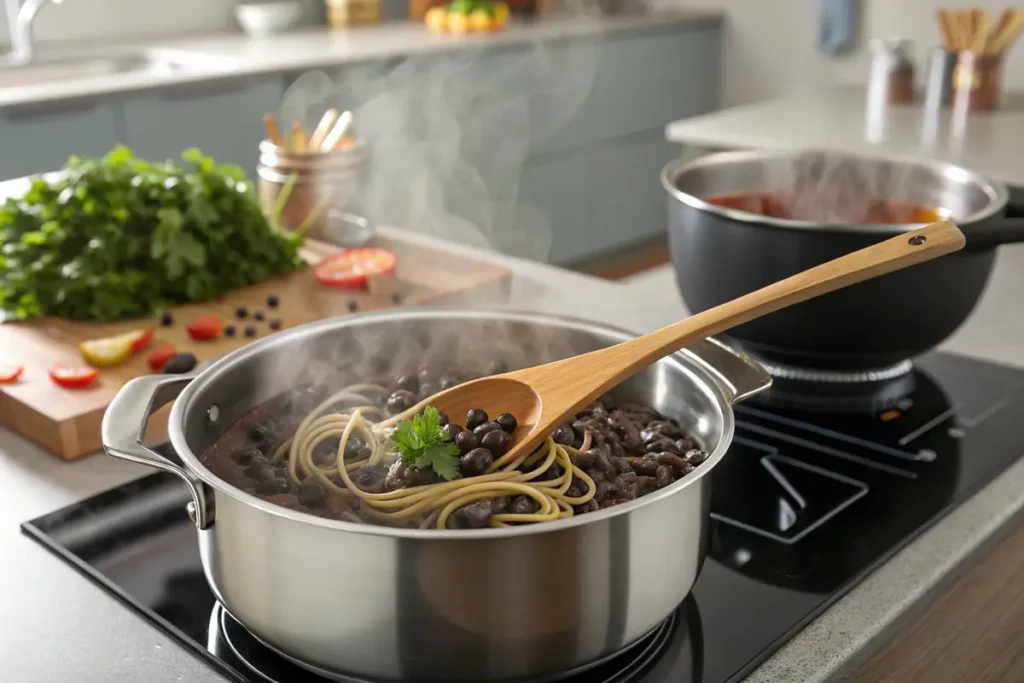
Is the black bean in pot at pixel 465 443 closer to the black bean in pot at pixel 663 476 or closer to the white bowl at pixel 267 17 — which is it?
the black bean in pot at pixel 663 476

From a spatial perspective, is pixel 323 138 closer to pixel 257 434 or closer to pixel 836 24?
pixel 257 434

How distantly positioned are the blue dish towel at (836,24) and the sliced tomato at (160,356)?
3.98 meters

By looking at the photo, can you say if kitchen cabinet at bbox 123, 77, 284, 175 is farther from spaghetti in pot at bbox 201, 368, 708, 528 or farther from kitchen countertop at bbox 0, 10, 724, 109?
spaghetti in pot at bbox 201, 368, 708, 528

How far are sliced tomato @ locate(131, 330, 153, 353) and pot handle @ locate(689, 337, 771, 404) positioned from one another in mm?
776

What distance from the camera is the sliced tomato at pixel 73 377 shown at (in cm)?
129

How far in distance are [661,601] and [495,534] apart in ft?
0.56

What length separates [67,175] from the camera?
67.6 inches

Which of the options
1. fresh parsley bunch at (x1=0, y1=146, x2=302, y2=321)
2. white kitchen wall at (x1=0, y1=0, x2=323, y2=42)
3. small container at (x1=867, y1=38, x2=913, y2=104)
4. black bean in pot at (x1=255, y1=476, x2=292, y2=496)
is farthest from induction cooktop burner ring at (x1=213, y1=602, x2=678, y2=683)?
white kitchen wall at (x1=0, y1=0, x2=323, y2=42)

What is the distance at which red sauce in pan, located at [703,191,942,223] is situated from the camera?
Result: 1.38 m

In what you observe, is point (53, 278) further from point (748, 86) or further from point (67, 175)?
point (748, 86)

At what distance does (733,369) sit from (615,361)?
0.43 ft

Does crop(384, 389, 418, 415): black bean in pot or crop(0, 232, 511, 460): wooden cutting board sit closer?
crop(384, 389, 418, 415): black bean in pot

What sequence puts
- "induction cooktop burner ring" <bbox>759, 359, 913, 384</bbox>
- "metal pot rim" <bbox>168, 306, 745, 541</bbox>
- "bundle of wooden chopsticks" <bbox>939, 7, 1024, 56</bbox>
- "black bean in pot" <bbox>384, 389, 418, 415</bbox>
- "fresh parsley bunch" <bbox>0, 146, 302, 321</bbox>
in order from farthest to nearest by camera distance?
1. "bundle of wooden chopsticks" <bbox>939, 7, 1024, 56</bbox>
2. "fresh parsley bunch" <bbox>0, 146, 302, 321</bbox>
3. "induction cooktop burner ring" <bbox>759, 359, 913, 384</bbox>
4. "black bean in pot" <bbox>384, 389, 418, 415</bbox>
5. "metal pot rim" <bbox>168, 306, 745, 541</bbox>

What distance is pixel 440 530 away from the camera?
692mm
